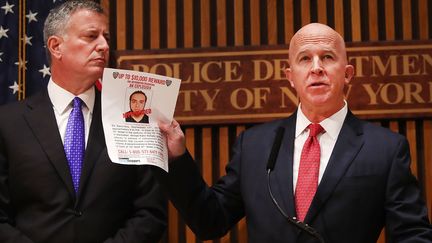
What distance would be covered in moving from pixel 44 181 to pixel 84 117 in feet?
1.15

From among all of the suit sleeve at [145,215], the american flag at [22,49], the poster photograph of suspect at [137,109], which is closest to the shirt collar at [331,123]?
the poster photograph of suspect at [137,109]

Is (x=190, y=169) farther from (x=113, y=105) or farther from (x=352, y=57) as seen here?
(x=352, y=57)

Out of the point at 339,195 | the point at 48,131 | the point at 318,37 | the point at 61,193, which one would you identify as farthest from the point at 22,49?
the point at 339,195

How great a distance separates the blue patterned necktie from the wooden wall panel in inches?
33.2

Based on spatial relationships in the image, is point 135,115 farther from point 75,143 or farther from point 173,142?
point 75,143

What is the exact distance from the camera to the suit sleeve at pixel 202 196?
2.35 m

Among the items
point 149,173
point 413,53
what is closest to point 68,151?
point 149,173

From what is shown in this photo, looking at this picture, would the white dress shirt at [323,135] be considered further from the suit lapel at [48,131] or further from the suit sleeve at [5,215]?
the suit sleeve at [5,215]

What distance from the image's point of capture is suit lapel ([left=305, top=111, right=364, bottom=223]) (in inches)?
90.0

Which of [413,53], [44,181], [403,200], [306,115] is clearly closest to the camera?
[403,200]

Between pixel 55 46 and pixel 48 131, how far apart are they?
44 cm

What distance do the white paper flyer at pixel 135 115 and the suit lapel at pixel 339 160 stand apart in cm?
55

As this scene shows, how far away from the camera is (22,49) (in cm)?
360

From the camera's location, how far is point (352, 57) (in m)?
3.50
